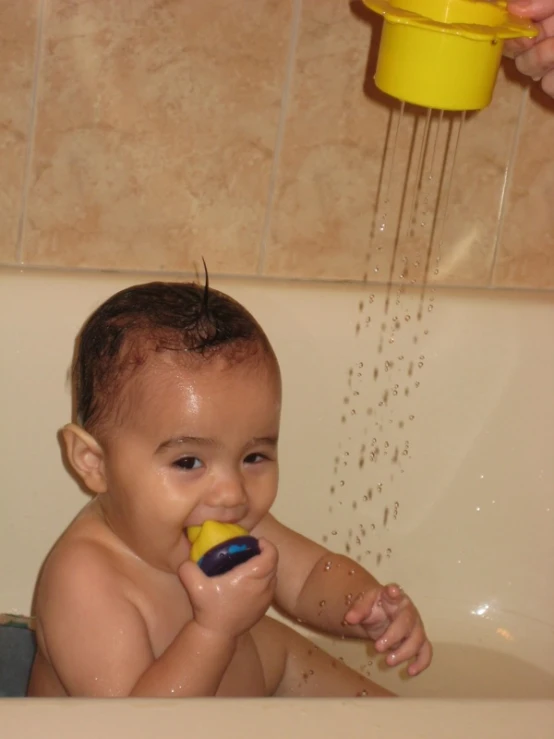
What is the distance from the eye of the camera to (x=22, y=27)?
136cm

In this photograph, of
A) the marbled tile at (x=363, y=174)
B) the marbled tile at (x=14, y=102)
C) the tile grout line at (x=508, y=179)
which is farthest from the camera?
the tile grout line at (x=508, y=179)

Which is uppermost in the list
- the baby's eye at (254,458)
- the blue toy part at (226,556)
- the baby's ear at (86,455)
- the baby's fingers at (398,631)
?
the baby's eye at (254,458)

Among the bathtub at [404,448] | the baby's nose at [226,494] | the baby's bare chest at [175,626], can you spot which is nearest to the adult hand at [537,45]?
the bathtub at [404,448]

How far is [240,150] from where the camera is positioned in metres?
1.49

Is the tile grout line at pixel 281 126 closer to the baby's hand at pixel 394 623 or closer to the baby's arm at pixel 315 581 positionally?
the baby's arm at pixel 315 581

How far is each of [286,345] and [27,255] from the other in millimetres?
348

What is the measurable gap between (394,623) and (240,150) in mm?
669

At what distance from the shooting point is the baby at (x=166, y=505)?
102 cm

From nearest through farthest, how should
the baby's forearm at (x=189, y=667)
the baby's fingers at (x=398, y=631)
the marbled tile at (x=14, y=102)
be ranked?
the baby's forearm at (x=189, y=667)
the baby's fingers at (x=398, y=631)
the marbled tile at (x=14, y=102)

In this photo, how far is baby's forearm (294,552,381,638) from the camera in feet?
4.02

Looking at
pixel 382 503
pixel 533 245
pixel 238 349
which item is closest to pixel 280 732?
pixel 238 349

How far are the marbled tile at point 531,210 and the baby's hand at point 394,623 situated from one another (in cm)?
69

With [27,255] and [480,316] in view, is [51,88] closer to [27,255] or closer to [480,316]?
[27,255]

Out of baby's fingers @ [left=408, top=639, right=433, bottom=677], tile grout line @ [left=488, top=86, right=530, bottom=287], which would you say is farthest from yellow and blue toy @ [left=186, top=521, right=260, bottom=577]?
tile grout line @ [left=488, top=86, right=530, bottom=287]
